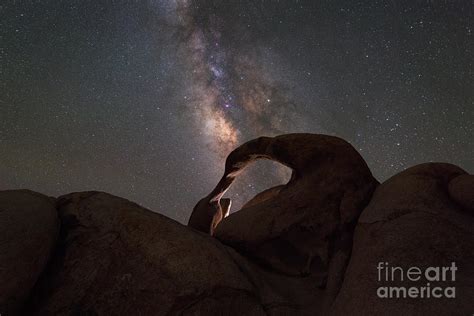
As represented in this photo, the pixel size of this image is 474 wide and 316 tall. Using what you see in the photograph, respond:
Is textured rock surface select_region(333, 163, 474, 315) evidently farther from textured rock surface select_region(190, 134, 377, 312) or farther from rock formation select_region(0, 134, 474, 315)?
textured rock surface select_region(190, 134, 377, 312)

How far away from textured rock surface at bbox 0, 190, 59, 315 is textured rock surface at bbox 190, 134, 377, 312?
3.34 metres

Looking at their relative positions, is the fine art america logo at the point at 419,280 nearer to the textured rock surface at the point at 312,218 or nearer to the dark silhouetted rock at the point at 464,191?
the textured rock surface at the point at 312,218

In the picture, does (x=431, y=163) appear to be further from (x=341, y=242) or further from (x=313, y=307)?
(x=313, y=307)

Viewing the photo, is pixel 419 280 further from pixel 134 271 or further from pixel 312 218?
pixel 134 271

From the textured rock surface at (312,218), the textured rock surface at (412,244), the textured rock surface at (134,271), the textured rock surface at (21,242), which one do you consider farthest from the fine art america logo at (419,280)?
the textured rock surface at (21,242)

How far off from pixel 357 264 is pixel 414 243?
0.93 metres

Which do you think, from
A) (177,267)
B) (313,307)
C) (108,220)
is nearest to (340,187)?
(313,307)

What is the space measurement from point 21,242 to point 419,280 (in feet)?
18.6

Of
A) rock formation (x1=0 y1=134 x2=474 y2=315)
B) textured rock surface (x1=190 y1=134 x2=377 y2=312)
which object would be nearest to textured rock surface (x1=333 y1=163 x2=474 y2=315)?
rock formation (x1=0 y1=134 x2=474 y2=315)

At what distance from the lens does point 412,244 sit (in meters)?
5.00

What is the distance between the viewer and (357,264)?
17.4ft

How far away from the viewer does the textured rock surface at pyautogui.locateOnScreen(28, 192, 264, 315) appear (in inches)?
183

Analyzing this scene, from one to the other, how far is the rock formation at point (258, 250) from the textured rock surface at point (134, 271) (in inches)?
0.6

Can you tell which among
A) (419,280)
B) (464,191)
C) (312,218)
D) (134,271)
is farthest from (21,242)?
(464,191)
